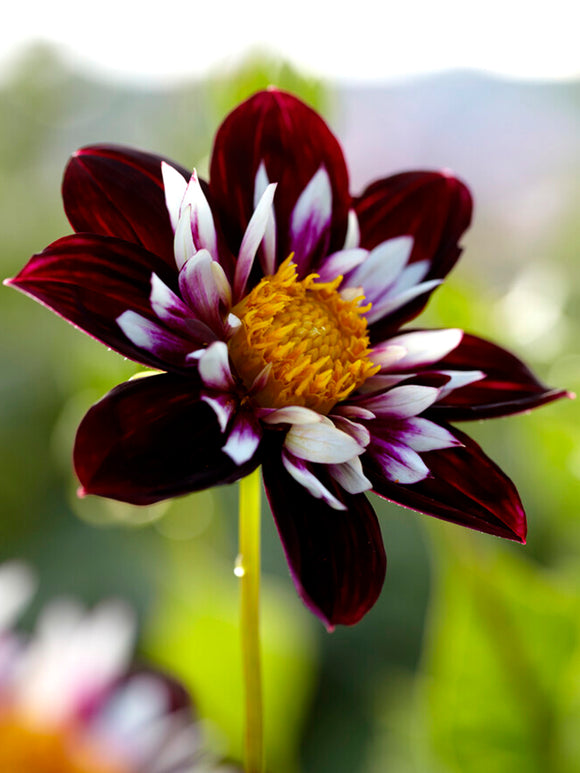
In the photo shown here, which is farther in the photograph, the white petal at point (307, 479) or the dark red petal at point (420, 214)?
the dark red petal at point (420, 214)

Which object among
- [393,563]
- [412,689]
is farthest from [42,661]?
[393,563]

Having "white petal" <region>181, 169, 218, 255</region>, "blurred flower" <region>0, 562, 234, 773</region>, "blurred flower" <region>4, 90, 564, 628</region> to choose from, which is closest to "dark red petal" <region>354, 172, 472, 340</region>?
"blurred flower" <region>4, 90, 564, 628</region>

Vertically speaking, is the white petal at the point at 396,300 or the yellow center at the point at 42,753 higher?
the white petal at the point at 396,300

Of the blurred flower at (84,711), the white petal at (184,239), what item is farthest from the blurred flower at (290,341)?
the blurred flower at (84,711)

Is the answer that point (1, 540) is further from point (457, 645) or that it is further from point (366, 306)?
point (366, 306)

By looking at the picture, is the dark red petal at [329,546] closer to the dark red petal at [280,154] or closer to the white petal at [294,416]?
the white petal at [294,416]

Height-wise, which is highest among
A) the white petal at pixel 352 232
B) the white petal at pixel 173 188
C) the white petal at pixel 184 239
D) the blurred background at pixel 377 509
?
the white petal at pixel 173 188

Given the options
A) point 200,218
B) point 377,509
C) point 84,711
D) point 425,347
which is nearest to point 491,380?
point 425,347

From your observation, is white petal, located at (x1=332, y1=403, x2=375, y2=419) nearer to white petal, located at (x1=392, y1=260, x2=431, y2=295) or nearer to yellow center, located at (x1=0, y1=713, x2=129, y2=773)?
white petal, located at (x1=392, y1=260, x2=431, y2=295)
